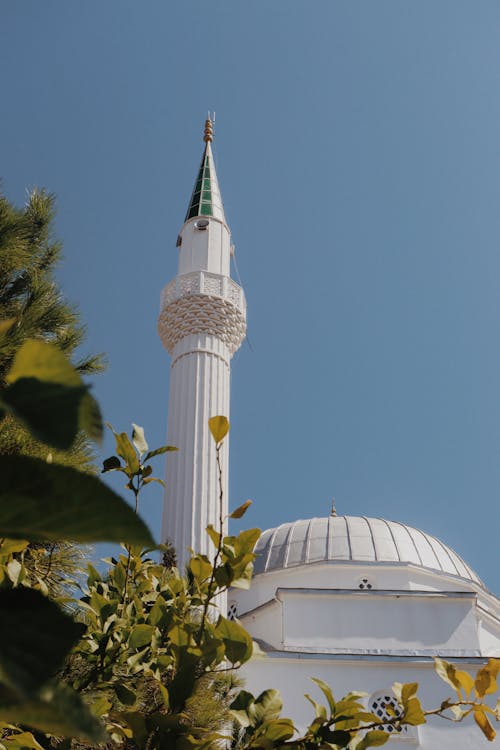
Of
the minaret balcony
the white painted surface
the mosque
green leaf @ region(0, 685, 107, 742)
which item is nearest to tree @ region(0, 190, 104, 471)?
green leaf @ region(0, 685, 107, 742)

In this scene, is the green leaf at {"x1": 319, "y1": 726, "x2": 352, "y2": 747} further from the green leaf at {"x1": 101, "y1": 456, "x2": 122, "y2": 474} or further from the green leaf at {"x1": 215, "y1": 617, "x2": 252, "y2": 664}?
the green leaf at {"x1": 101, "y1": 456, "x2": 122, "y2": 474}

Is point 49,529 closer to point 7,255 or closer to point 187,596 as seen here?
point 187,596

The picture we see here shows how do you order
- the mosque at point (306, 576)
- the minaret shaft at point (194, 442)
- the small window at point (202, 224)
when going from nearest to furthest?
the mosque at point (306, 576), the minaret shaft at point (194, 442), the small window at point (202, 224)

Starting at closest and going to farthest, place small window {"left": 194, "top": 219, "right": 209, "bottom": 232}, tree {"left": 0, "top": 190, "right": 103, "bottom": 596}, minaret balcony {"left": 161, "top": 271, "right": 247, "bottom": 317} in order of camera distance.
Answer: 1. tree {"left": 0, "top": 190, "right": 103, "bottom": 596}
2. minaret balcony {"left": 161, "top": 271, "right": 247, "bottom": 317}
3. small window {"left": 194, "top": 219, "right": 209, "bottom": 232}

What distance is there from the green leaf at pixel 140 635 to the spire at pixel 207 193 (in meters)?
12.5

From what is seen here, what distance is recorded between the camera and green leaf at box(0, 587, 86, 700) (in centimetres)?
36

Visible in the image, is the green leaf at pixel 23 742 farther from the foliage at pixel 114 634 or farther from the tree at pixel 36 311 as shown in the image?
the tree at pixel 36 311

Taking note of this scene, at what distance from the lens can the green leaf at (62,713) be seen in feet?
1.15

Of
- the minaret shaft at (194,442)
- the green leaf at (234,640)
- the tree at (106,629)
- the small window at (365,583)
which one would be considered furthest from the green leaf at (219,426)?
the small window at (365,583)

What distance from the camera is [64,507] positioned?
424 mm

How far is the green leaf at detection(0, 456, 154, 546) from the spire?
13418 mm

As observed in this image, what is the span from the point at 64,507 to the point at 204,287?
37.9ft

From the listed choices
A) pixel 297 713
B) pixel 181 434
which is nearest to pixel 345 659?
pixel 297 713

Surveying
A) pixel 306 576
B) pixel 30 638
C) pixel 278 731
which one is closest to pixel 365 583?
pixel 306 576
